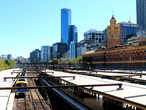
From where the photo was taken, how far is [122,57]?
7200cm

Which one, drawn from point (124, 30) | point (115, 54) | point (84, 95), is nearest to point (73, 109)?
point (84, 95)

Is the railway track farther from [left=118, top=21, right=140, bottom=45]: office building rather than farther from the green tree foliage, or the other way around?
[left=118, top=21, right=140, bottom=45]: office building

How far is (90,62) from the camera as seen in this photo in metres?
101

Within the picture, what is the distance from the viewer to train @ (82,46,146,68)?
206 feet

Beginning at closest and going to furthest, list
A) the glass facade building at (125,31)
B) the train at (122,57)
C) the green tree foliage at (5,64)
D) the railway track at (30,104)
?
the railway track at (30,104) → the train at (122,57) → the green tree foliage at (5,64) → the glass facade building at (125,31)

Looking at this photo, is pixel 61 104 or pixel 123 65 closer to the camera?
pixel 61 104

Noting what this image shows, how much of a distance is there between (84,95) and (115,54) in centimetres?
5933

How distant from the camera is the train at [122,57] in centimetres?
6282

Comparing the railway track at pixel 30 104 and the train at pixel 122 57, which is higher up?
the train at pixel 122 57

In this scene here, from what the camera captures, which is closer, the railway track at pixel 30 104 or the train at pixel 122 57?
the railway track at pixel 30 104

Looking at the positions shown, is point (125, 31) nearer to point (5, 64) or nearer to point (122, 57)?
point (122, 57)

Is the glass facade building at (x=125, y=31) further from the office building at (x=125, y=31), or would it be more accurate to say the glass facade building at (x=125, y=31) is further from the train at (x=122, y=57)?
the train at (x=122, y=57)

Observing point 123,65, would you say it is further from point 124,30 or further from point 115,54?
point 124,30

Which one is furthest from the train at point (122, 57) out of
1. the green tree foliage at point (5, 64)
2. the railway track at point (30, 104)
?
the railway track at point (30, 104)
